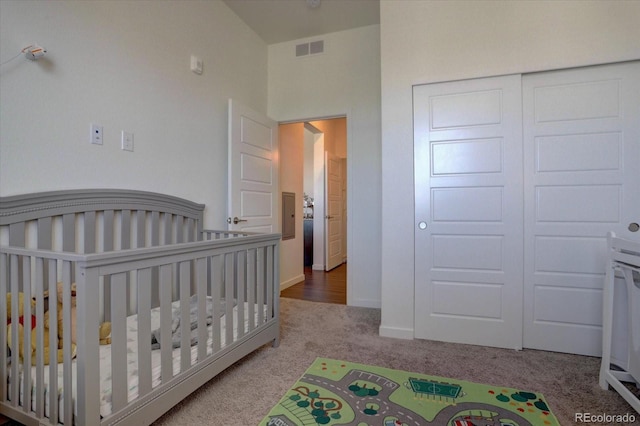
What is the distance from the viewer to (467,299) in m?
2.36

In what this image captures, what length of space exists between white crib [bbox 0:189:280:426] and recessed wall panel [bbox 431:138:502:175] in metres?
1.33

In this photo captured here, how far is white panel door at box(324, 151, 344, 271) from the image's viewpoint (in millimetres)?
5445

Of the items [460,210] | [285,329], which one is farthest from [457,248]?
[285,329]

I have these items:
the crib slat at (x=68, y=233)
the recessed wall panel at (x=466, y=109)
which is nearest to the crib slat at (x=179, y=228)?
the crib slat at (x=68, y=233)

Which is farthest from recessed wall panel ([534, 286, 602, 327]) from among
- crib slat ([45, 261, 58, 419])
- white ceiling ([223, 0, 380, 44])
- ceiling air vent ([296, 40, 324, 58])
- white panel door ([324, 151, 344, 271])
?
white panel door ([324, 151, 344, 271])

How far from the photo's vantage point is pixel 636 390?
5.58 feet

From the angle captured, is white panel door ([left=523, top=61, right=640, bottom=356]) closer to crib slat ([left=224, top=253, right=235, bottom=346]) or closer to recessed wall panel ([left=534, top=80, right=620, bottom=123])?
recessed wall panel ([left=534, top=80, right=620, bottom=123])

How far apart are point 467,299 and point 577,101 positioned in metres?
1.52

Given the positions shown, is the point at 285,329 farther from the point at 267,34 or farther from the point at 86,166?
the point at 267,34

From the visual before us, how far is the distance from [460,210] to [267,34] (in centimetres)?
275

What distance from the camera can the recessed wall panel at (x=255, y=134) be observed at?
119 inches

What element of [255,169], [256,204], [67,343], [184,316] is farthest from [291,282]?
[67,343]

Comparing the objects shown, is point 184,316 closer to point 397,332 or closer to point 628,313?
point 397,332

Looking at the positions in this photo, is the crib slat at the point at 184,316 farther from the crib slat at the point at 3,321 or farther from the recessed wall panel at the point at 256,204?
the recessed wall panel at the point at 256,204
